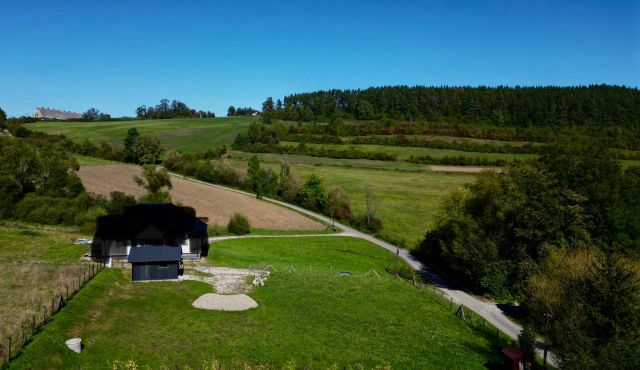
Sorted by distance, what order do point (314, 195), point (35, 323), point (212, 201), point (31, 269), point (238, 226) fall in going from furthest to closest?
point (314, 195)
point (212, 201)
point (238, 226)
point (31, 269)
point (35, 323)

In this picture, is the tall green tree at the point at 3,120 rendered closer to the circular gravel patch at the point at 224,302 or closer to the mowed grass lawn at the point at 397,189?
the mowed grass lawn at the point at 397,189

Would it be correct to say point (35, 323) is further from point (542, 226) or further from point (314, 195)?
point (314, 195)

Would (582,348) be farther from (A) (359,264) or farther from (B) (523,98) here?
(B) (523,98)

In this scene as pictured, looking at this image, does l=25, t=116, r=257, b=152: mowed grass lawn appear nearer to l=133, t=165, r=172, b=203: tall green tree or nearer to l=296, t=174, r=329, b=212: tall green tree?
l=133, t=165, r=172, b=203: tall green tree

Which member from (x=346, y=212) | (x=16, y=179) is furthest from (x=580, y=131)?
(x=16, y=179)

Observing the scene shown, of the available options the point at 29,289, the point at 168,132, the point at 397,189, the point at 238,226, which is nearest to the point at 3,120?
the point at 168,132

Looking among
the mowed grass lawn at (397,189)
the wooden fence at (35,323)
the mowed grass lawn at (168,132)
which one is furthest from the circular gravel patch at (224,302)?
the mowed grass lawn at (168,132)

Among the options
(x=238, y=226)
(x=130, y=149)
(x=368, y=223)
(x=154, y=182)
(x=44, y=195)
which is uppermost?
(x=130, y=149)

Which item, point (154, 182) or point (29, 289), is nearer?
point (29, 289)
